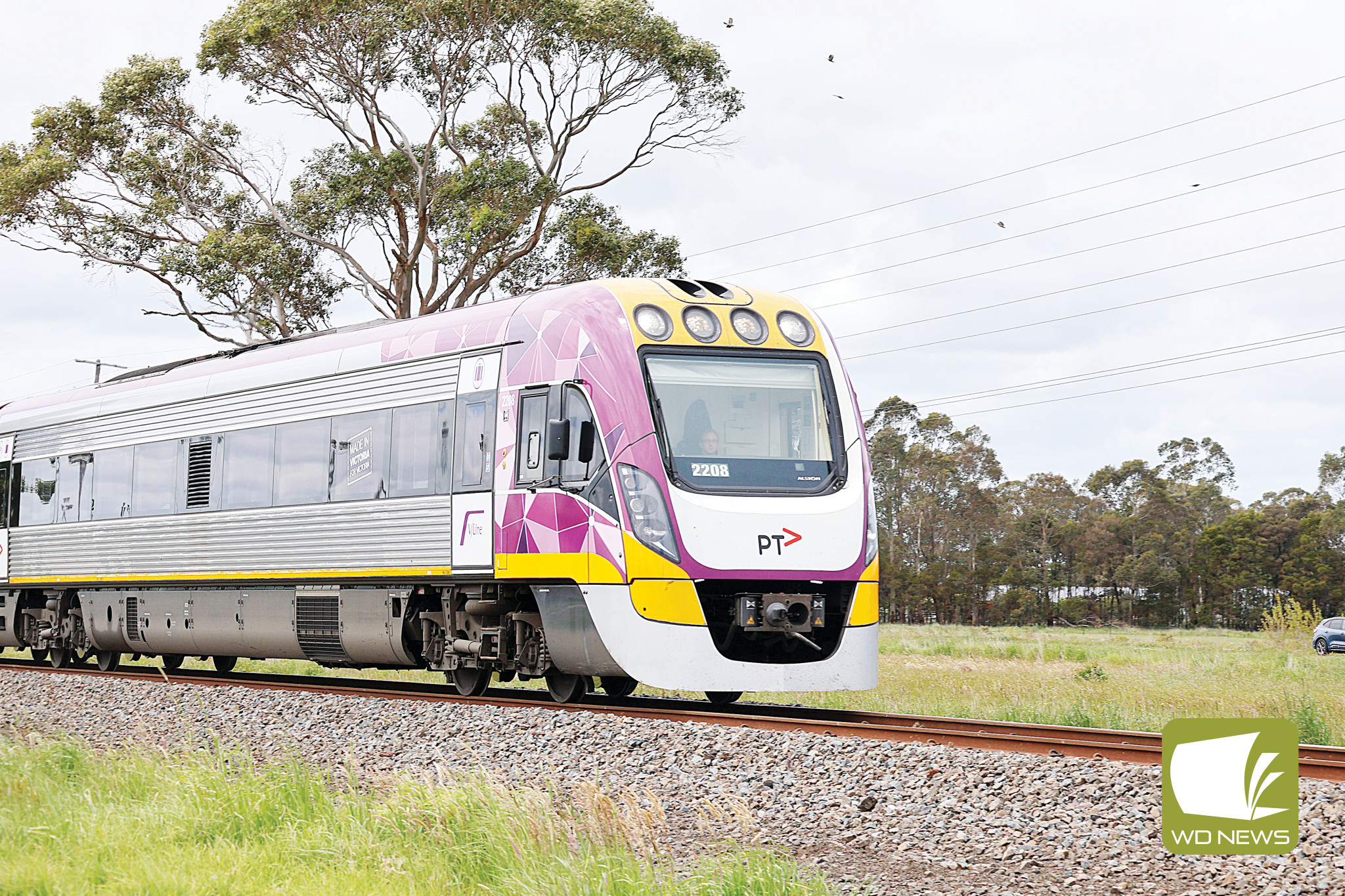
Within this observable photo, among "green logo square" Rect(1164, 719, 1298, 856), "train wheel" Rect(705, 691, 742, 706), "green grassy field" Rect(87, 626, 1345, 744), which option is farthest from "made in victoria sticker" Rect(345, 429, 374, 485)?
"green logo square" Rect(1164, 719, 1298, 856)

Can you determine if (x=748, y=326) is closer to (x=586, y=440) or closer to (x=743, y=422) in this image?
(x=743, y=422)

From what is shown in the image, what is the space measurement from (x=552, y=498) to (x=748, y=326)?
2.38m

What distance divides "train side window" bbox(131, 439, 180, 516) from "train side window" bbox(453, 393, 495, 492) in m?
6.13

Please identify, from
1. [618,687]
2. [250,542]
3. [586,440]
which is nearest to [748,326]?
Result: [586,440]

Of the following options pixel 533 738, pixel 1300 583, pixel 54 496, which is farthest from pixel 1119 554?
pixel 533 738

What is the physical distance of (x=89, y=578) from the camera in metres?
19.5

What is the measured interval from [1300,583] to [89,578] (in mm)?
58282

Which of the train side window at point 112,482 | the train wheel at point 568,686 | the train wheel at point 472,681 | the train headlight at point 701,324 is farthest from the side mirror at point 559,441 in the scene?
the train side window at point 112,482

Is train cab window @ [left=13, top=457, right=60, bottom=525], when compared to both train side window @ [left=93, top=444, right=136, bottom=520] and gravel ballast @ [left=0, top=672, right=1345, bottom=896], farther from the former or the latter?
gravel ballast @ [left=0, top=672, right=1345, bottom=896]

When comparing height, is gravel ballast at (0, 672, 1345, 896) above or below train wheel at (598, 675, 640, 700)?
below

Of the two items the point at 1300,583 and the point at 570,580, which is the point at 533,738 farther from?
the point at 1300,583

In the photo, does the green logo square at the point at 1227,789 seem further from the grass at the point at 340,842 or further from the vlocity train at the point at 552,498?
the vlocity train at the point at 552,498

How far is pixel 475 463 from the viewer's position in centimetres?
1316

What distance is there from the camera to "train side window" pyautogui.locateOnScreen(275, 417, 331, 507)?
15.2 m
